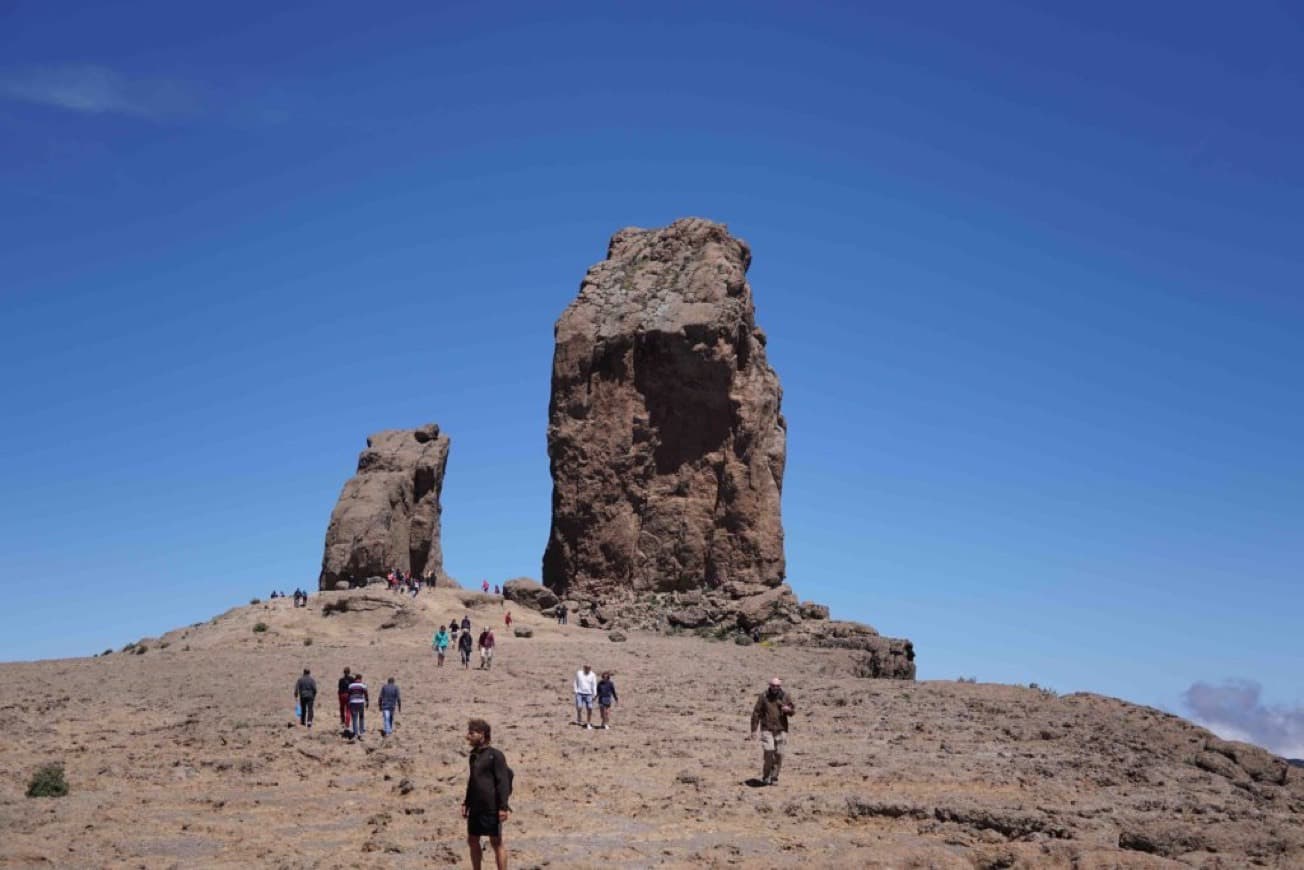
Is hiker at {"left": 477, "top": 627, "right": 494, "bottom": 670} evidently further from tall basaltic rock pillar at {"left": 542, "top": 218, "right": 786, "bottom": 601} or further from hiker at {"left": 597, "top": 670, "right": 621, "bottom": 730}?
tall basaltic rock pillar at {"left": 542, "top": 218, "right": 786, "bottom": 601}

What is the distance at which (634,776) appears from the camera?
2125 centimetres

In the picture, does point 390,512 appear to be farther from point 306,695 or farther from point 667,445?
point 306,695

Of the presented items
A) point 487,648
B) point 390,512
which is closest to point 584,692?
point 487,648

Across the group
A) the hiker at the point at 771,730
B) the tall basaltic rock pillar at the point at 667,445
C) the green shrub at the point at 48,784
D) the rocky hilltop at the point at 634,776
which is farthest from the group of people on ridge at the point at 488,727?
the tall basaltic rock pillar at the point at 667,445

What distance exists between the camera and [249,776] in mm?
21297

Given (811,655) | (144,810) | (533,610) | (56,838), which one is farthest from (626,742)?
(533,610)

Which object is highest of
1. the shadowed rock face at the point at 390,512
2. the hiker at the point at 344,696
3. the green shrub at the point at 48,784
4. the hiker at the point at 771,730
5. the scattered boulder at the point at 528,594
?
the shadowed rock face at the point at 390,512

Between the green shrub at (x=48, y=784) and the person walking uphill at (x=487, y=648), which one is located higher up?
the person walking uphill at (x=487, y=648)

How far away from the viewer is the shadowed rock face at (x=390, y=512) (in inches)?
2076

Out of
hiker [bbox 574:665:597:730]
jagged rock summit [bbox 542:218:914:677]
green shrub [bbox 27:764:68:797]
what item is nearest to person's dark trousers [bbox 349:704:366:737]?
hiker [bbox 574:665:597:730]

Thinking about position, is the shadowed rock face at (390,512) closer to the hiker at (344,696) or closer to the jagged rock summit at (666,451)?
the jagged rock summit at (666,451)

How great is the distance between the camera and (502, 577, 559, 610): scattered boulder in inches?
2071

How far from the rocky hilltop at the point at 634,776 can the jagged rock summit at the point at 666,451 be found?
1432 centimetres

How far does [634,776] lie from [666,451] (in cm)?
3400
